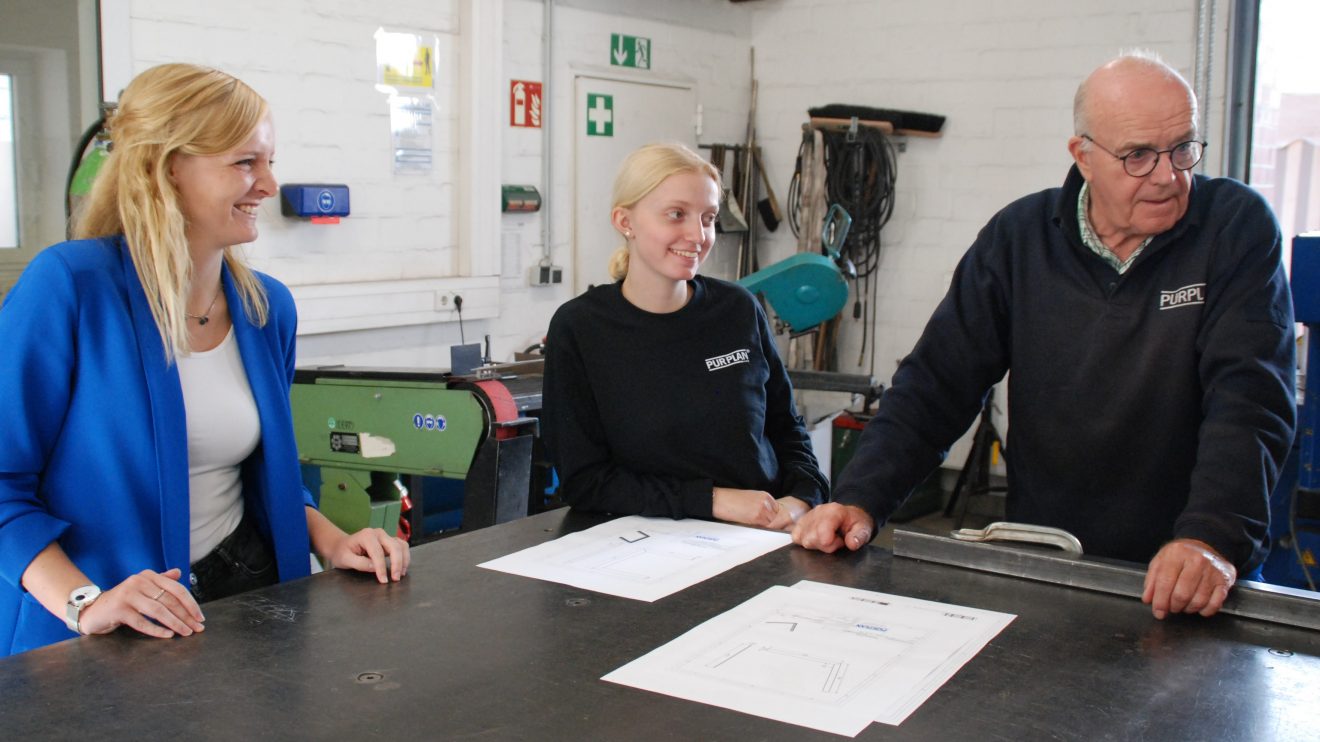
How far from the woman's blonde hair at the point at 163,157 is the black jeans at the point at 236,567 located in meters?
0.32

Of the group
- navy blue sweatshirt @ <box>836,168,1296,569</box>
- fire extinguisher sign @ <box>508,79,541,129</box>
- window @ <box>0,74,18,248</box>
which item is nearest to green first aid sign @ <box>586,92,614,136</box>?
fire extinguisher sign @ <box>508,79,541,129</box>

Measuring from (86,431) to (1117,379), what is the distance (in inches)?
60.8

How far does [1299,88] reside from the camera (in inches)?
207

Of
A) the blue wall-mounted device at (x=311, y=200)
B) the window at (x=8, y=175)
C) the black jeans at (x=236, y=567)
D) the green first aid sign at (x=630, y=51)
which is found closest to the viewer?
the black jeans at (x=236, y=567)

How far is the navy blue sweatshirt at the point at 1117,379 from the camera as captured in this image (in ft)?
5.70

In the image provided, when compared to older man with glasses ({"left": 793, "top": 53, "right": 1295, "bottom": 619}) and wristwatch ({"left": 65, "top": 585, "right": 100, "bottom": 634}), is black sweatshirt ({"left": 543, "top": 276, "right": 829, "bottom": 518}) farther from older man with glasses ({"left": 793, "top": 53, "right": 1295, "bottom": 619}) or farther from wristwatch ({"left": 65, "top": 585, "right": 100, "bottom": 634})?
wristwatch ({"left": 65, "top": 585, "right": 100, "bottom": 634})

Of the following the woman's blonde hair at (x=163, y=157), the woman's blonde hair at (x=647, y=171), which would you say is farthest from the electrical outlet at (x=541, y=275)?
the woman's blonde hair at (x=163, y=157)

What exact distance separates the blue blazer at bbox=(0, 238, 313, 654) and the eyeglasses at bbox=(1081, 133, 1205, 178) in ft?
4.85

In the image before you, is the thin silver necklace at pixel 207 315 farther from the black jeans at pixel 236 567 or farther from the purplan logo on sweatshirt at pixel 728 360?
the purplan logo on sweatshirt at pixel 728 360

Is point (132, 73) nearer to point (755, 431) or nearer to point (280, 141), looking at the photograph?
point (280, 141)

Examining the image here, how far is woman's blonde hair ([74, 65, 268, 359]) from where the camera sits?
68.8 inches

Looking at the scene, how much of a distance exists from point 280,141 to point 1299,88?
424 centimetres

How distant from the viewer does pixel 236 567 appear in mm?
1891

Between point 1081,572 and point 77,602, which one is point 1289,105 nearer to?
point 1081,572
